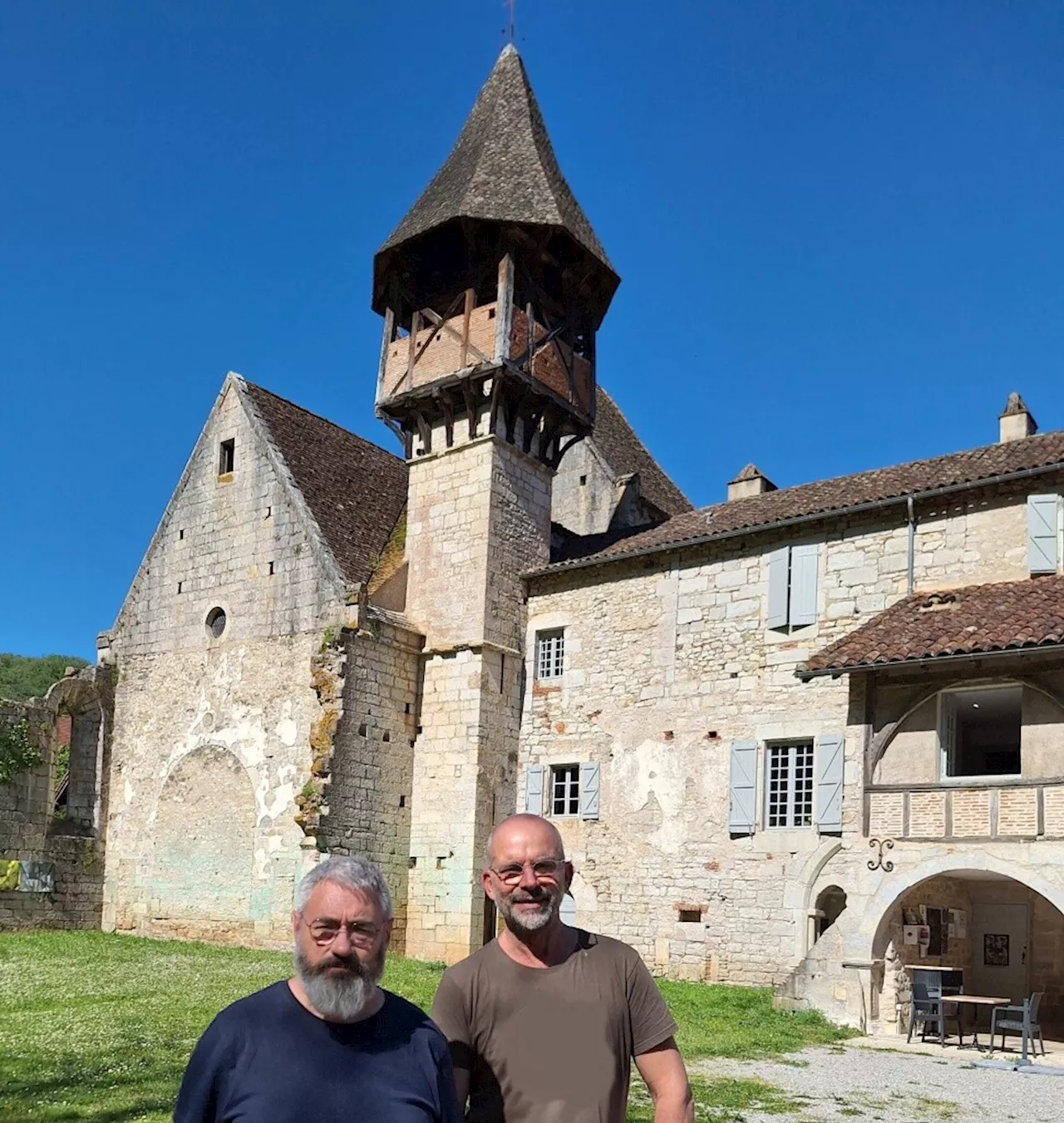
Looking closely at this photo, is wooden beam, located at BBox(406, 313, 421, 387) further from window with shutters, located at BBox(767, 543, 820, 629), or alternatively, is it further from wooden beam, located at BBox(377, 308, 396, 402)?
window with shutters, located at BBox(767, 543, 820, 629)

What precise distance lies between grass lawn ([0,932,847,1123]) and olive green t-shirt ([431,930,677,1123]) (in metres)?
4.72

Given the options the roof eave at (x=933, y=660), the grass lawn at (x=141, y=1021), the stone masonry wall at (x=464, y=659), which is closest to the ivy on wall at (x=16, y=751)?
the grass lawn at (x=141, y=1021)

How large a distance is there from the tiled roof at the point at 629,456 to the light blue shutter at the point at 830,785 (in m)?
11.3

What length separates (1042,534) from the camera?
15930 mm

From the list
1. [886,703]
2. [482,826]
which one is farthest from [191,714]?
[886,703]

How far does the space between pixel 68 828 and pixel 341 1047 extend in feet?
68.9

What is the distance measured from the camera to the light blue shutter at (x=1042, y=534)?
15.8 m

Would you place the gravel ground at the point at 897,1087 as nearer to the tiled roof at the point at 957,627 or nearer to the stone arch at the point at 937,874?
the stone arch at the point at 937,874

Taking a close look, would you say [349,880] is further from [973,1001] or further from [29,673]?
[29,673]

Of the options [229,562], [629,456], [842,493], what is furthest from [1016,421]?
[229,562]

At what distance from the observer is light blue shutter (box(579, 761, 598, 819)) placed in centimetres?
1900

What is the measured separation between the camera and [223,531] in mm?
22078

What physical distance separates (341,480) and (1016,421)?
11500 mm

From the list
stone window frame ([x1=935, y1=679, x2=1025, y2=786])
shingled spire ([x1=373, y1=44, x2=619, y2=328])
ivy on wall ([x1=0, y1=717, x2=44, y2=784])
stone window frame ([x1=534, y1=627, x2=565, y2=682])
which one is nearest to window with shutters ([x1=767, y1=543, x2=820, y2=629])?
stone window frame ([x1=935, y1=679, x2=1025, y2=786])
